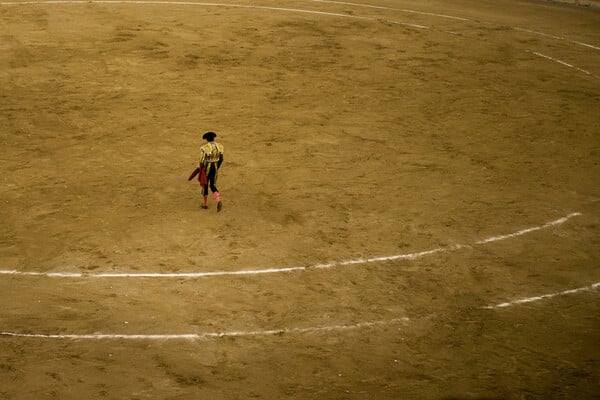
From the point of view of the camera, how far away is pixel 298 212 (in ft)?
39.3

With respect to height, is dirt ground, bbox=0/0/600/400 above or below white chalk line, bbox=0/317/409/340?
above

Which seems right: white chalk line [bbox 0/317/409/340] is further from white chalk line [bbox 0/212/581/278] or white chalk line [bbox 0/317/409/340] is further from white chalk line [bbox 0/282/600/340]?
white chalk line [bbox 0/212/581/278]

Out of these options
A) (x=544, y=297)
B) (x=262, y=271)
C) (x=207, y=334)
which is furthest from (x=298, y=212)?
(x=544, y=297)

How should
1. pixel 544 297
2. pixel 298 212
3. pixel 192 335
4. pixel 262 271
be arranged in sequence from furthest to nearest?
pixel 298 212
pixel 262 271
pixel 544 297
pixel 192 335

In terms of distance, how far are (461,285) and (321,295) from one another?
1.83 meters

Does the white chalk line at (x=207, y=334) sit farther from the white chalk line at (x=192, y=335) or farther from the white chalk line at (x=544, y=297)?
the white chalk line at (x=544, y=297)

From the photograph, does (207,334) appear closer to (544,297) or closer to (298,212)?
(298,212)

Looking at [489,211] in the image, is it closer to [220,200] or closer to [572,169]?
[572,169]

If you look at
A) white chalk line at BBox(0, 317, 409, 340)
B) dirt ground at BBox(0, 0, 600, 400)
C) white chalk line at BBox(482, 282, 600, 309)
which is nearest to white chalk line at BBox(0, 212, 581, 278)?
dirt ground at BBox(0, 0, 600, 400)

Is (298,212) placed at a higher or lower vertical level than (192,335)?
higher

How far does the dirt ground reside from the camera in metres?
8.59

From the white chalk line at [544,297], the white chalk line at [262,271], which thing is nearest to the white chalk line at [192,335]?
the white chalk line at [262,271]

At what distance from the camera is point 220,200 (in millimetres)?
12234

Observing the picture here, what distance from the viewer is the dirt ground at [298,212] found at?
8594 millimetres
